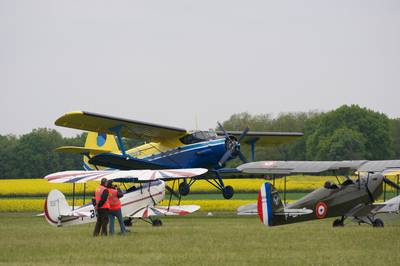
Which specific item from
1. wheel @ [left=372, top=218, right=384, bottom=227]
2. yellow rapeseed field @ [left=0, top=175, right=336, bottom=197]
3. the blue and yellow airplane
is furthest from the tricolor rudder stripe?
yellow rapeseed field @ [left=0, top=175, right=336, bottom=197]

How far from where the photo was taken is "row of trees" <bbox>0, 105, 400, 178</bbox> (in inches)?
3191

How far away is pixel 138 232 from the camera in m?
20.5

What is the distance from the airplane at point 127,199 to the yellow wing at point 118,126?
22.3ft

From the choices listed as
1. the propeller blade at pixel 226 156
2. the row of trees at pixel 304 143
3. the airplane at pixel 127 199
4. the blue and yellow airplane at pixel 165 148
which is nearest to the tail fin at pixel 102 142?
the blue and yellow airplane at pixel 165 148

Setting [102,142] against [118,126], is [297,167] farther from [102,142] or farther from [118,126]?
[102,142]

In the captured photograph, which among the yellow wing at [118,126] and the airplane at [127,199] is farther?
the yellow wing at [118,126]

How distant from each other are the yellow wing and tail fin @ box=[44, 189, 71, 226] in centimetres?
882

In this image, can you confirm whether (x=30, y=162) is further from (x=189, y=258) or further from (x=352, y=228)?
(x=189, y=258)

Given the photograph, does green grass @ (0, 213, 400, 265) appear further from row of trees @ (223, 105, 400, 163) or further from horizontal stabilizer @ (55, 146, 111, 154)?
row of trees @ (223, 105, 400, 163)

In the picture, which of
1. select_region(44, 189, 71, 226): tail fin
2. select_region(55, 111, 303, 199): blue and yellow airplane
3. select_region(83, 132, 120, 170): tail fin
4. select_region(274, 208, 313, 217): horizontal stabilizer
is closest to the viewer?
select_region(274, 208, 313, 217): horizontal stabilizer

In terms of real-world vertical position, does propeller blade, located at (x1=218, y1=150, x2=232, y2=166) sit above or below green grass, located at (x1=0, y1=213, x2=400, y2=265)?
above

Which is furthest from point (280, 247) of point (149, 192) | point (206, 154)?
point (206, 154)

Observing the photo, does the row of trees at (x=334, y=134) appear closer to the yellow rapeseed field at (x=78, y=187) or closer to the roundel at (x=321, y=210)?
the yellow rapeseed field at (x=78, y=187)

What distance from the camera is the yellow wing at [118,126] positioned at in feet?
99.9
